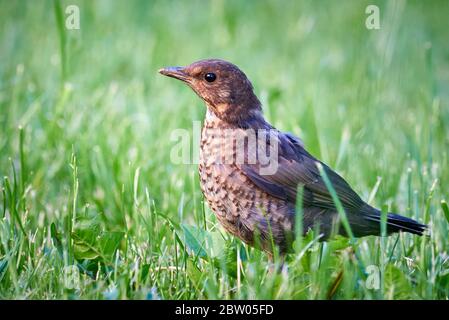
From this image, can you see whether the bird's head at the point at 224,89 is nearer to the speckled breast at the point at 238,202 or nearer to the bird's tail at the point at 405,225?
the speckled breast at the point at 238,202

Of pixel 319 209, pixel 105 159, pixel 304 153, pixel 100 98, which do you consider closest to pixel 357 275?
pixel 319 209

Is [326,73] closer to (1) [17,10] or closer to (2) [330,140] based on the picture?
(2) [330,140]

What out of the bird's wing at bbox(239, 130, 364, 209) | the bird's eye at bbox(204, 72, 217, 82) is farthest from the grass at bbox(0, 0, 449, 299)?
the bird's eye at bbox(204, 72, 217, 82)

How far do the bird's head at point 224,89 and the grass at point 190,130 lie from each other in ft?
1.71

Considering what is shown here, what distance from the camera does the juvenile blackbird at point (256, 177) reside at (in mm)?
3750

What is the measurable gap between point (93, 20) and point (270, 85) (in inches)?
76.9

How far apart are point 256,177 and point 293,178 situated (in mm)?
267

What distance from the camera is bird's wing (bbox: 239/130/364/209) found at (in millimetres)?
3826

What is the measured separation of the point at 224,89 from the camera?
412cm

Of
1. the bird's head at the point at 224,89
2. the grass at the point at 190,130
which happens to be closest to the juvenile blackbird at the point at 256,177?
the bird's head at the point at 224,89

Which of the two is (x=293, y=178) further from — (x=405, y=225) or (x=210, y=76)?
(x=210, y=76)

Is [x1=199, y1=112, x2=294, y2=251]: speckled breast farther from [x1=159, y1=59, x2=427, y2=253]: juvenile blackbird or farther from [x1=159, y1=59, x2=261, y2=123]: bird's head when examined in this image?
[x1=159, y1=59, x2=261, y2=123]: bird's head

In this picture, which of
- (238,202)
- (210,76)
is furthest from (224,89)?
(238,202)

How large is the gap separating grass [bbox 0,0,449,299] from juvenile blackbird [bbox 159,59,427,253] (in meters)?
0.15
